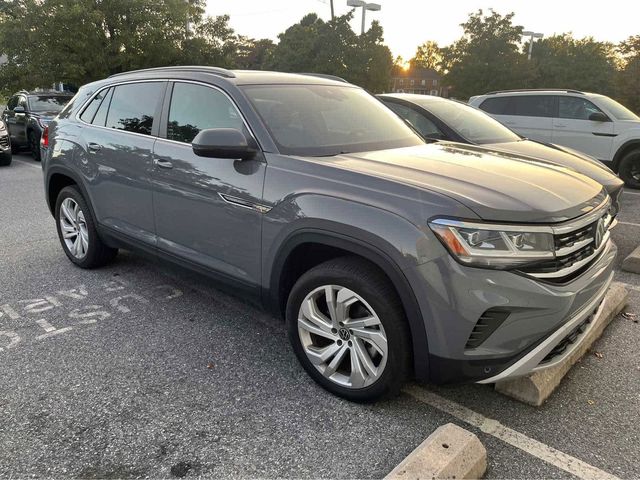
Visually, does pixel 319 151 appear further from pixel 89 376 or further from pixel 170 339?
pixel 89 376

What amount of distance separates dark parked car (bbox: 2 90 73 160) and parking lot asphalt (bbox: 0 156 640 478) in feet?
33.5

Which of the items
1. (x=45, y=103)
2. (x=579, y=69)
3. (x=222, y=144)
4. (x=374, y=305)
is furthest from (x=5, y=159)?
(x=579, y=69)

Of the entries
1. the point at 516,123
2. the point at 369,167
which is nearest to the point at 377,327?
the point at 369,167

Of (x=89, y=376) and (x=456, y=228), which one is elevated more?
(x=456, y=228)

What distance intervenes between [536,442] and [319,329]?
46.7 inches

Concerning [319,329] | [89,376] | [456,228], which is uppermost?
[456,228]

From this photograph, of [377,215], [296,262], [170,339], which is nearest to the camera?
[377,215]

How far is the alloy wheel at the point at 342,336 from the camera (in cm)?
255

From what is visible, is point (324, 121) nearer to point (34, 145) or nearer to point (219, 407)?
point (219, 407)

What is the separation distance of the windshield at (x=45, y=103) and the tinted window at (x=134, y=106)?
1000 centimetres

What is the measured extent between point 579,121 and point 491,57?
87.9ft

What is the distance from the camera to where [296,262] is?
291 cm

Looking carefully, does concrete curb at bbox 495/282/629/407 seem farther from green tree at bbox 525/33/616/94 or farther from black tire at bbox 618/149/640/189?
green tree at bbox 525/33/616/94

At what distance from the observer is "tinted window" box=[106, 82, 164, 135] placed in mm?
3824
